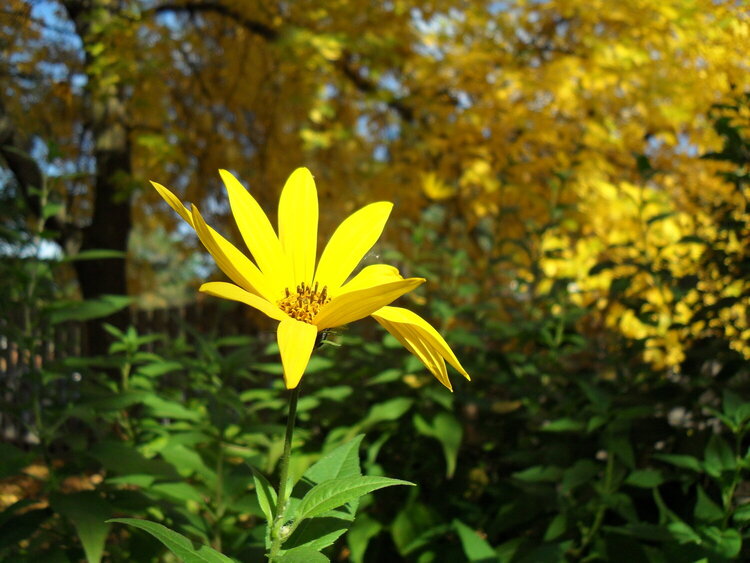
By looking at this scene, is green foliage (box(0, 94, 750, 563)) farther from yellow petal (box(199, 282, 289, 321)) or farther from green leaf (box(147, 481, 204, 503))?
yellow petal (box(199, 282, 289, 321))

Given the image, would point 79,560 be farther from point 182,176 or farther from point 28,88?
point 182,176

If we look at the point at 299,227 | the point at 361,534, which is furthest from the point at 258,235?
the point at 361,534

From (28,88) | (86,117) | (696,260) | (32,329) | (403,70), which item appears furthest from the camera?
(403,70)

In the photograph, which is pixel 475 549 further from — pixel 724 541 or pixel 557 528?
pixel 724 541

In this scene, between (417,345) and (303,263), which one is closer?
(417,345)

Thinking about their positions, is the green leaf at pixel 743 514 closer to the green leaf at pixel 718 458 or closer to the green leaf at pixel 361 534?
the green leaf at pixel 718 458

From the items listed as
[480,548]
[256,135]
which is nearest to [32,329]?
[480,548]

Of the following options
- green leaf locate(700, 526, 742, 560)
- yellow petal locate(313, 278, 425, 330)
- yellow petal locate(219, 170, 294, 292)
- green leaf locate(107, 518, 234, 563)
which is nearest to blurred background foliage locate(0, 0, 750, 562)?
green leaf locate(700, 526, 742, 560)
